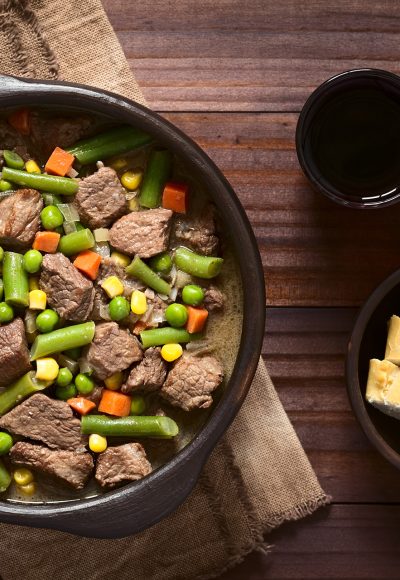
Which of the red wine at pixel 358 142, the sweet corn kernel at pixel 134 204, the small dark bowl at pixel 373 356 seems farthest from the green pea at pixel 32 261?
the small dark bowl at pixel 373 356

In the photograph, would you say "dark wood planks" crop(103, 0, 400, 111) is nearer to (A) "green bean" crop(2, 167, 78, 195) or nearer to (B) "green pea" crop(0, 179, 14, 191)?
(A) "green bean" crop(2, 167, 78, 195)

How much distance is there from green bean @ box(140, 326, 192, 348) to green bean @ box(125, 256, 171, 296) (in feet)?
0.40

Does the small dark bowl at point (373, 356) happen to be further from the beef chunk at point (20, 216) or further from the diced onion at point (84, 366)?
the beef chunk at point (20, 216)

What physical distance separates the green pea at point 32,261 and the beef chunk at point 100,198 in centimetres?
19

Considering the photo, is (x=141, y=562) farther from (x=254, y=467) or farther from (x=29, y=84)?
(x=29, y=84)

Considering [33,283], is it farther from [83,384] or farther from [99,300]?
[83,384]

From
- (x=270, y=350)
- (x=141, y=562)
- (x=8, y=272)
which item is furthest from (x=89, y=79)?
(x=141, y=562)

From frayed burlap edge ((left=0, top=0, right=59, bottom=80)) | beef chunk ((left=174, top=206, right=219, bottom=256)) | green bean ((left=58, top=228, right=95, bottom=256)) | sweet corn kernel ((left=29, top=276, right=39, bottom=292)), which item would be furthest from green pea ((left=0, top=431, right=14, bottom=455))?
frayed burlap edge ((left=0, top=0, right=59, bottom=80))

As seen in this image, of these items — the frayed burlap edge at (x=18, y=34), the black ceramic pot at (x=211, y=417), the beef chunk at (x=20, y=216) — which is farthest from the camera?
the frayed burlap edge at (x=18, y=34)

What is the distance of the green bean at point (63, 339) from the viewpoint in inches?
96.2

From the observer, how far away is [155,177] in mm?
2494

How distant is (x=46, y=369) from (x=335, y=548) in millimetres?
1232

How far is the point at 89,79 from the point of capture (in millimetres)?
2707

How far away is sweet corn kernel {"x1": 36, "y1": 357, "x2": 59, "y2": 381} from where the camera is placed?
2.45 meters
